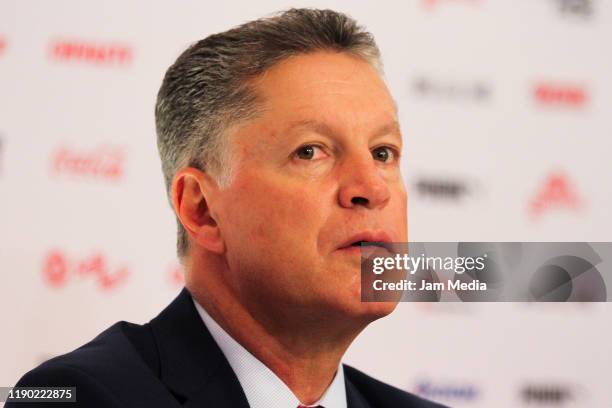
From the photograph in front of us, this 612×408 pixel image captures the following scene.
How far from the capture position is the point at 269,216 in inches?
64.2

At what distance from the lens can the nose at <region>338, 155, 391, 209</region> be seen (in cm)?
159

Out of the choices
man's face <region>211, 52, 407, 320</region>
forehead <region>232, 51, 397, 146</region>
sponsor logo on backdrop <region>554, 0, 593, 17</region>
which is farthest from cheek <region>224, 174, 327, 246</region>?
sponsor logo on backdrop <region>554, 0, 593, 17</region>

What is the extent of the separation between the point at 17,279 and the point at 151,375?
115cm

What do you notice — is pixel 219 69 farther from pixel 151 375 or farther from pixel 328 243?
pixel 151 375

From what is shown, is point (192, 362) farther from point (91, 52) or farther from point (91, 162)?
point (91, 52)

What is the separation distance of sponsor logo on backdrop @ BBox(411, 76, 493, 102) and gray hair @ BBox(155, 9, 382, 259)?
3.96 feet

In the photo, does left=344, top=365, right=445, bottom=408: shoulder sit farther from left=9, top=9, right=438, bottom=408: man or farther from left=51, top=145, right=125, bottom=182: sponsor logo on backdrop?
left=51, top=145, right=125, bottom=182: sponsor logo on backdrop

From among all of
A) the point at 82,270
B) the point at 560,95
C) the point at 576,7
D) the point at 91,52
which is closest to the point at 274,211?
the point at 82,270

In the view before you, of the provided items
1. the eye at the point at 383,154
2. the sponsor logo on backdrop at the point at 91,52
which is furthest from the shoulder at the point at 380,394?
the sponsor logo on backdrop at the point at 91,52

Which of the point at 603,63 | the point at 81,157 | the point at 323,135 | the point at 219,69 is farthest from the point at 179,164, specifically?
the point at 603,63

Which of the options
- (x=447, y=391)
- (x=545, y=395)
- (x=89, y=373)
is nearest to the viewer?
(x=89, y=373)

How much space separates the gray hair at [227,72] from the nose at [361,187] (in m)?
0.23

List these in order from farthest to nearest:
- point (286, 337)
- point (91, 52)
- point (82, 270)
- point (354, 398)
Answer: point (91, 52) < point (82, 270) < point (354, 398) < point (286, 337)

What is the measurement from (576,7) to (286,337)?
2.09 meters
